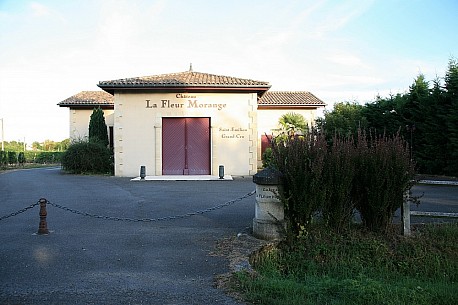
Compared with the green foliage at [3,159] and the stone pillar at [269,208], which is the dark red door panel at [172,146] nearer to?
the stone pillar at [269,208]

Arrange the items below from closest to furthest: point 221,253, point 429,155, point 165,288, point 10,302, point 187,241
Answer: point 10,302 → point 165,288 → point 221,253 → point 187,241 → point 429,155

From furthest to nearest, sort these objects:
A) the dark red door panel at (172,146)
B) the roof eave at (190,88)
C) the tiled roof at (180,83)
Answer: the dark red door panel at (172,146) → the roof eave at (190,88) → the tiled roof at (180,83)

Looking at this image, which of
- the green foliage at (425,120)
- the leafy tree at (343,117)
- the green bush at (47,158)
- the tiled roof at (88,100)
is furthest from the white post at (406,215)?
the green bush at (47,158)

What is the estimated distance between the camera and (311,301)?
4688 millimetres

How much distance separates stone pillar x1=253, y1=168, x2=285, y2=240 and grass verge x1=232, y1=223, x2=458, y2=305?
0.31 m

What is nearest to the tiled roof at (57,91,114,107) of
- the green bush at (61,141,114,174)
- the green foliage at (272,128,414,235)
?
the green bush at (61,141,114,174)

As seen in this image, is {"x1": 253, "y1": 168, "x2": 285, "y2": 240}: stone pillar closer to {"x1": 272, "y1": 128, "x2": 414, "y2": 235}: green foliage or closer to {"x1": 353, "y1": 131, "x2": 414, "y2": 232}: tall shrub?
{"x1": 272, "y1": 128, "x2": 414, "y2": 235}: green foliage

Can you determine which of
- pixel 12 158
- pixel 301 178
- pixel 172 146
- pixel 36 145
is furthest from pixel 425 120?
pixel 36 145

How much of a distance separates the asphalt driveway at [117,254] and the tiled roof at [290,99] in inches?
728

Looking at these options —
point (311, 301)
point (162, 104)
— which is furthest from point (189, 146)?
point (311, 301)

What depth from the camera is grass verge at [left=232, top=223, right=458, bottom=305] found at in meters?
5.02

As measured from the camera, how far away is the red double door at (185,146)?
21.5m

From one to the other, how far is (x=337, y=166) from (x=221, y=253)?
2.20 metres

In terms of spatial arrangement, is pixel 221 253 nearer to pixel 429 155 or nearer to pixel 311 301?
pixel 311 301
